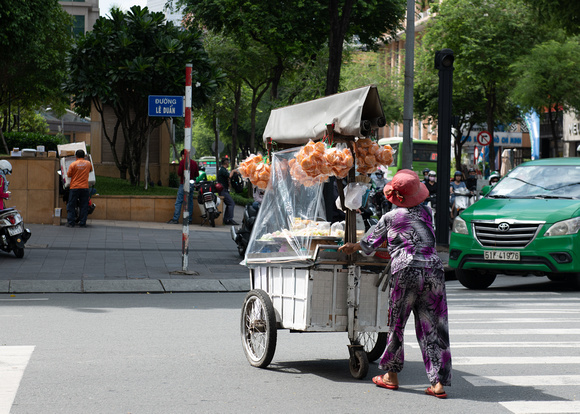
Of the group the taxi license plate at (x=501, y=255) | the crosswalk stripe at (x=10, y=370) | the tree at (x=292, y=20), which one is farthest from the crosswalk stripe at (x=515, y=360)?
the tree at (x=292, y=20)

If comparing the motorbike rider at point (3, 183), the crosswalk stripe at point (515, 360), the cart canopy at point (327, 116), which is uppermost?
the cart canopy at point (327, 116)

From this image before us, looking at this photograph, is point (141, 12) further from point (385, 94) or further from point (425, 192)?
point (385, 94)

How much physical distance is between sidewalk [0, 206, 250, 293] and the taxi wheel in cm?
317

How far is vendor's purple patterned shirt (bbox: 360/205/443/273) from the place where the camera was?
20.6 feet

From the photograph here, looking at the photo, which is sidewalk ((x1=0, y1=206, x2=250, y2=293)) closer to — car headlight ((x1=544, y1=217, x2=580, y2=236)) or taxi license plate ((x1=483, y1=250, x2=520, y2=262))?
taxi license plate ((x1=483, y1=250, x2=520, y2=262))

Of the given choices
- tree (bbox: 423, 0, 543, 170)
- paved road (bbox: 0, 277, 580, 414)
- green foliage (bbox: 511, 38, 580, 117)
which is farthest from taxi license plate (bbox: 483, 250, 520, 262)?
tree (bbox: 423, 0, 543, 170)

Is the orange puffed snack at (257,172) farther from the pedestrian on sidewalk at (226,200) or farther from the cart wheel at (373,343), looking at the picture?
the pedestrian on sidewalk at (226,200)

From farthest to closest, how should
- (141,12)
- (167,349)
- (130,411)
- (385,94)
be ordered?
(385,94), (141,12), (167,349), (130,411)

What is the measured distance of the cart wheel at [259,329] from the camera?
691 cm

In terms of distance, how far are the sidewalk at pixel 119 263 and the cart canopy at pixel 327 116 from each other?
514 centimetres

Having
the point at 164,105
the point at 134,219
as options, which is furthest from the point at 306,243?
the point at 134,219

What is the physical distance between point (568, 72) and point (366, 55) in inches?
1690

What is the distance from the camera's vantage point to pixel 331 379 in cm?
673

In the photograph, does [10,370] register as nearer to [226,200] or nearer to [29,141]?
[226,200]
